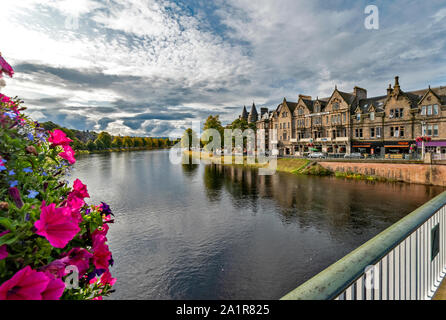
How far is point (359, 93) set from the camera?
58094mm

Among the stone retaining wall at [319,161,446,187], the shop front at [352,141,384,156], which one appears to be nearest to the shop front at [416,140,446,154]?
the shop front at [352,141,384,156]

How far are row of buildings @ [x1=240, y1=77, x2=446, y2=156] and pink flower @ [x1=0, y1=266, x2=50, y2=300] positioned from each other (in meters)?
50.1

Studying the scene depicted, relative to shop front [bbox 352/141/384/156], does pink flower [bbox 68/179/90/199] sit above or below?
below

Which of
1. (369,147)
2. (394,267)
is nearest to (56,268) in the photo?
(394,267)

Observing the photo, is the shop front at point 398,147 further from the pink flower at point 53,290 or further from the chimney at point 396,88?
the pink flower at point 53,290

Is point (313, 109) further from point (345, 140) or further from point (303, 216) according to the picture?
point (303, 216)

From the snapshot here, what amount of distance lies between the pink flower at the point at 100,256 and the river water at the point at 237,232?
5.63 meters

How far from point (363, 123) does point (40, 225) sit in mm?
60689

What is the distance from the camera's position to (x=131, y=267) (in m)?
14.0

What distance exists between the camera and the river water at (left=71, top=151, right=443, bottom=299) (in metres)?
12.4

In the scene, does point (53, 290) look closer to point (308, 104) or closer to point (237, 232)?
point (237, 232)

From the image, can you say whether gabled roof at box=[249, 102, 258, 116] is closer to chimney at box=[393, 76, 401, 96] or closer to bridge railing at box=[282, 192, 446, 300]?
chimney at box=[393, 76, 401, 96]

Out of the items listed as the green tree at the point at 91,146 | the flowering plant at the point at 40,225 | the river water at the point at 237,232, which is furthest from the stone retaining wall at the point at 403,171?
the green tree at the point at 91,146
